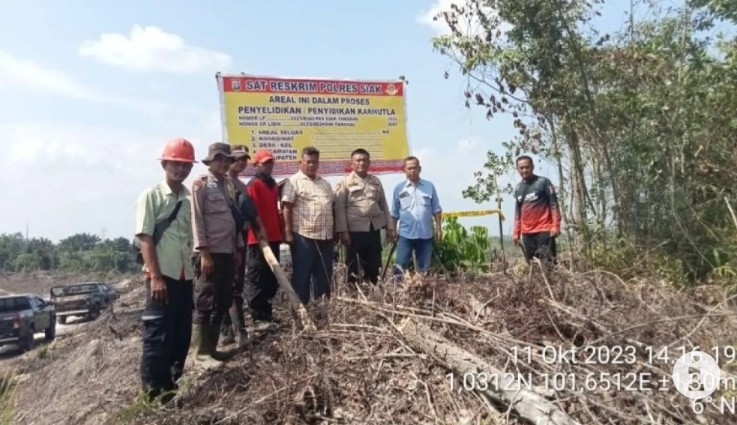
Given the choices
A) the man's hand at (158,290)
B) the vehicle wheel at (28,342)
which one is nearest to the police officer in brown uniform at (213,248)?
the man's hand at (158,290)

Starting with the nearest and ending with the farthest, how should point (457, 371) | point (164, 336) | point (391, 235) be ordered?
point (457, 371) → point (164, 336) → point (391, 235)

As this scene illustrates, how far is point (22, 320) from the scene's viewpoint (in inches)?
543

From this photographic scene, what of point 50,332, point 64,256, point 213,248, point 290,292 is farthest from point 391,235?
point 64,256

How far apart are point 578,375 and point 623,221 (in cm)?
385

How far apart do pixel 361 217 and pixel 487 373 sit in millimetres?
2595

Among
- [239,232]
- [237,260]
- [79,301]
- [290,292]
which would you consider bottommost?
[79,301]

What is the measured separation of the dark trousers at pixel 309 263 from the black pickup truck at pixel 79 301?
15.4 m

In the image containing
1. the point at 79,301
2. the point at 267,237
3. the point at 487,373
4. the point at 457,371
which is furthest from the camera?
the point at 79,301

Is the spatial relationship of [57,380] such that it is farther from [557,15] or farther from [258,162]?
[557,15]

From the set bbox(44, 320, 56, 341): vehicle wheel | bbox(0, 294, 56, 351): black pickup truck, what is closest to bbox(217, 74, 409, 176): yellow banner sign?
bbox(0, 294, 56, 351): black pickup truck

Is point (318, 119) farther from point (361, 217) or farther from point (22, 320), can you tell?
point (22, 320)

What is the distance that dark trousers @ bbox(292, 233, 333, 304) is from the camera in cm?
546

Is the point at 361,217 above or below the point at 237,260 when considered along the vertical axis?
above

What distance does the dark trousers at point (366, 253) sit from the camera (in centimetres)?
584
